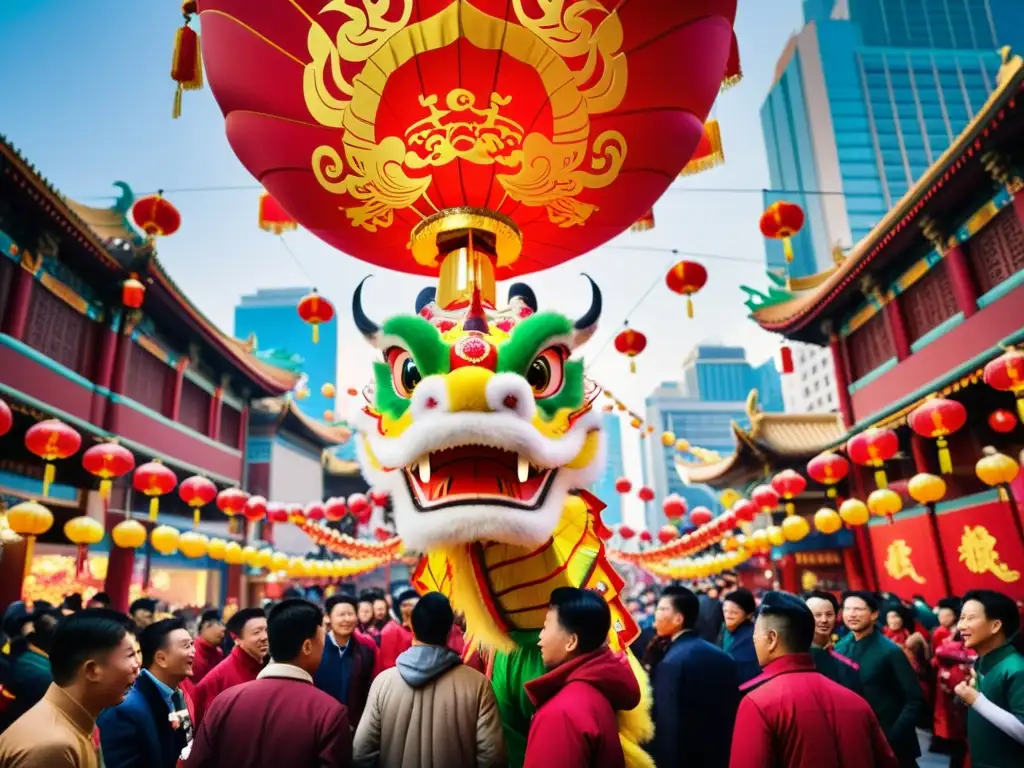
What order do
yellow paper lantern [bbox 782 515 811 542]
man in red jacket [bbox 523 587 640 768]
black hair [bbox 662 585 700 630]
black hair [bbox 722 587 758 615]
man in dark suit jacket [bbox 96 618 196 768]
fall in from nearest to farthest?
man in red jacket [bbox 523 587 640 768] < man in dark suit jacket [bbox 96 618 196 768] < black hair [bbox 662 585 700 630] < black hair [bbox 722 587 758 615] < yellow paper lantern [bbox 782 515 811 542]

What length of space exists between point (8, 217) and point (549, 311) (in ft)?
29.2

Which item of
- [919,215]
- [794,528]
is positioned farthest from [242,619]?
[919,215]

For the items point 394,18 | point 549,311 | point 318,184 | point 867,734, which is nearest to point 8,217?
point 318,184

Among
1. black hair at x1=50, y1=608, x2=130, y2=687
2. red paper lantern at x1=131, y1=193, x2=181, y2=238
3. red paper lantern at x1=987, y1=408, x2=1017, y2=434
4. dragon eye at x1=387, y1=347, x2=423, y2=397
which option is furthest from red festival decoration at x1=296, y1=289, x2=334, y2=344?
red paper lantern at x1=987, y1=408, x2=1017, y2=434

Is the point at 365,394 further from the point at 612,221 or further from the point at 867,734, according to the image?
the point at 867,734

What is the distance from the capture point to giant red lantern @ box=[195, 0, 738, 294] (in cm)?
284

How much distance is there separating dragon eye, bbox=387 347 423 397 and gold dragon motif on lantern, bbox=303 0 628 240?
3.14ft

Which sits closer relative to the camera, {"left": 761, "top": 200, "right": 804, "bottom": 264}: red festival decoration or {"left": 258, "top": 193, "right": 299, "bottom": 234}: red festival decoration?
{"left": 258, "top": 193, "right": 299, "bottom": 234}: red festival decoration

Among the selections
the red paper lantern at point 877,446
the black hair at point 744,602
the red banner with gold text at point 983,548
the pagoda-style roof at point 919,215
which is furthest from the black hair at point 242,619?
the pagoda-style roof at point 919,215

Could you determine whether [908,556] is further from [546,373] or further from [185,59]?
[185,59]

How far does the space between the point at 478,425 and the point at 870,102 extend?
62.3 meters

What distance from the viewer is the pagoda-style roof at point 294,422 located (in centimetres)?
1908

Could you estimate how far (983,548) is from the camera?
350 inches

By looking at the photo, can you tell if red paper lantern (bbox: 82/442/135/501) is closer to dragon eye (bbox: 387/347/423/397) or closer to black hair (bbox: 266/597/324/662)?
dragon eye (bbox: 387/347/423/397)
